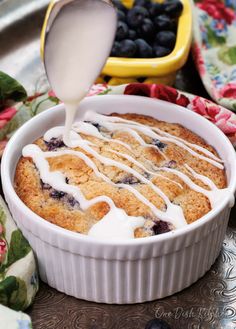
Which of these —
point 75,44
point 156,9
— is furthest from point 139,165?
point 156,9

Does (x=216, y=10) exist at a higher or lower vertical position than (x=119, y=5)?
lower

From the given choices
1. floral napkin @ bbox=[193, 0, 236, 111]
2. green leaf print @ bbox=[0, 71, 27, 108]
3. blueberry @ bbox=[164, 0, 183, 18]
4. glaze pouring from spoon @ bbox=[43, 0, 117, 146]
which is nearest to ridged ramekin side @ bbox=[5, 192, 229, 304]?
glaze pouring from spoon @ bbox=[43, 0, 117, 146]

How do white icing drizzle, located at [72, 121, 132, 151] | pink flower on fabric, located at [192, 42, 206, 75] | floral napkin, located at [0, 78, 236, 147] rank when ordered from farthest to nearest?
pink flower on fabric, located at [192, 42, 206, 75]
floral napkin, located at [0, 78, 236, 147]
white icing drizzle, located at [72, 121, 132, 151]

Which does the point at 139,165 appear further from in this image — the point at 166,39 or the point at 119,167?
the point at 166,39

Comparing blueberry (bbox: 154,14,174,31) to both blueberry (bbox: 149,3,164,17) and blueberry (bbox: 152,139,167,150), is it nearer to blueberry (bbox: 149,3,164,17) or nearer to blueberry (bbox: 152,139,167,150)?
blueberry (bbox: 149,3,164,17)

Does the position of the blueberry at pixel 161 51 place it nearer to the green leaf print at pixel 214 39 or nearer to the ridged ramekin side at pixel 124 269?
the green leaf print at pixel 214 39

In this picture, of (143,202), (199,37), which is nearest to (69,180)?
(143,202)

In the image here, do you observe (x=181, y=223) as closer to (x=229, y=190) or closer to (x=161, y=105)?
(x=229, y=190)
